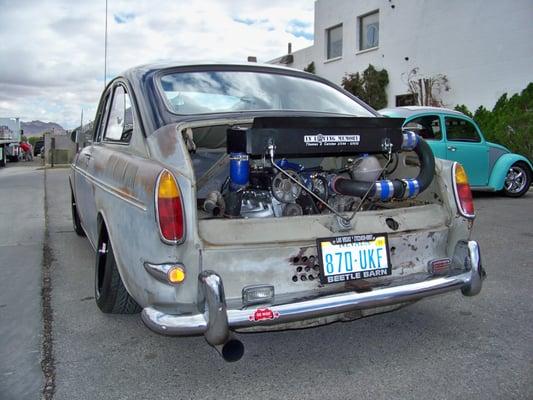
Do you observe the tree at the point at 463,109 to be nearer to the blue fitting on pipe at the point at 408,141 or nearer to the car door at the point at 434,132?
the car door at the point at 434,132

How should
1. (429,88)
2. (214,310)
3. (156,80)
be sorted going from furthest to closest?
(429,88) < (156,80) < (214,310)

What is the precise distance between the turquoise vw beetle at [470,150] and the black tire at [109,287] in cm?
591

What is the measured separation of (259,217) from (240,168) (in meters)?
0.32

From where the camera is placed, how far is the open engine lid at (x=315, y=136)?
2805 mm

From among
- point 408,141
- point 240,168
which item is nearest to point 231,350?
point 240,168

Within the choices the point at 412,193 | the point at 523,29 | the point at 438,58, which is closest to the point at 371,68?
the point at 438,58

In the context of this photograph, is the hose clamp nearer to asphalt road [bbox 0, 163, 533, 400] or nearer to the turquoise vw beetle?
asphalt road [bbox 0, 163, 533, 400]

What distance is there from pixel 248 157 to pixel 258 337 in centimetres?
117

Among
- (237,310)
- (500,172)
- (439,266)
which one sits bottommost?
(237,310)

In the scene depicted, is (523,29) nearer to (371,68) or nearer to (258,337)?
(371,68)

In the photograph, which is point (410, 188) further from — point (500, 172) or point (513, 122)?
point (513, 122)

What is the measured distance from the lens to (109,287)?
11.0 ft

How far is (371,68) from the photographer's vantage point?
17625 mm

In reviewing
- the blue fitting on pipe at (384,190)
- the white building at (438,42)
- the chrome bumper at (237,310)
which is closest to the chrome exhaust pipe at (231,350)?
the chrome bumper at (237,310)
